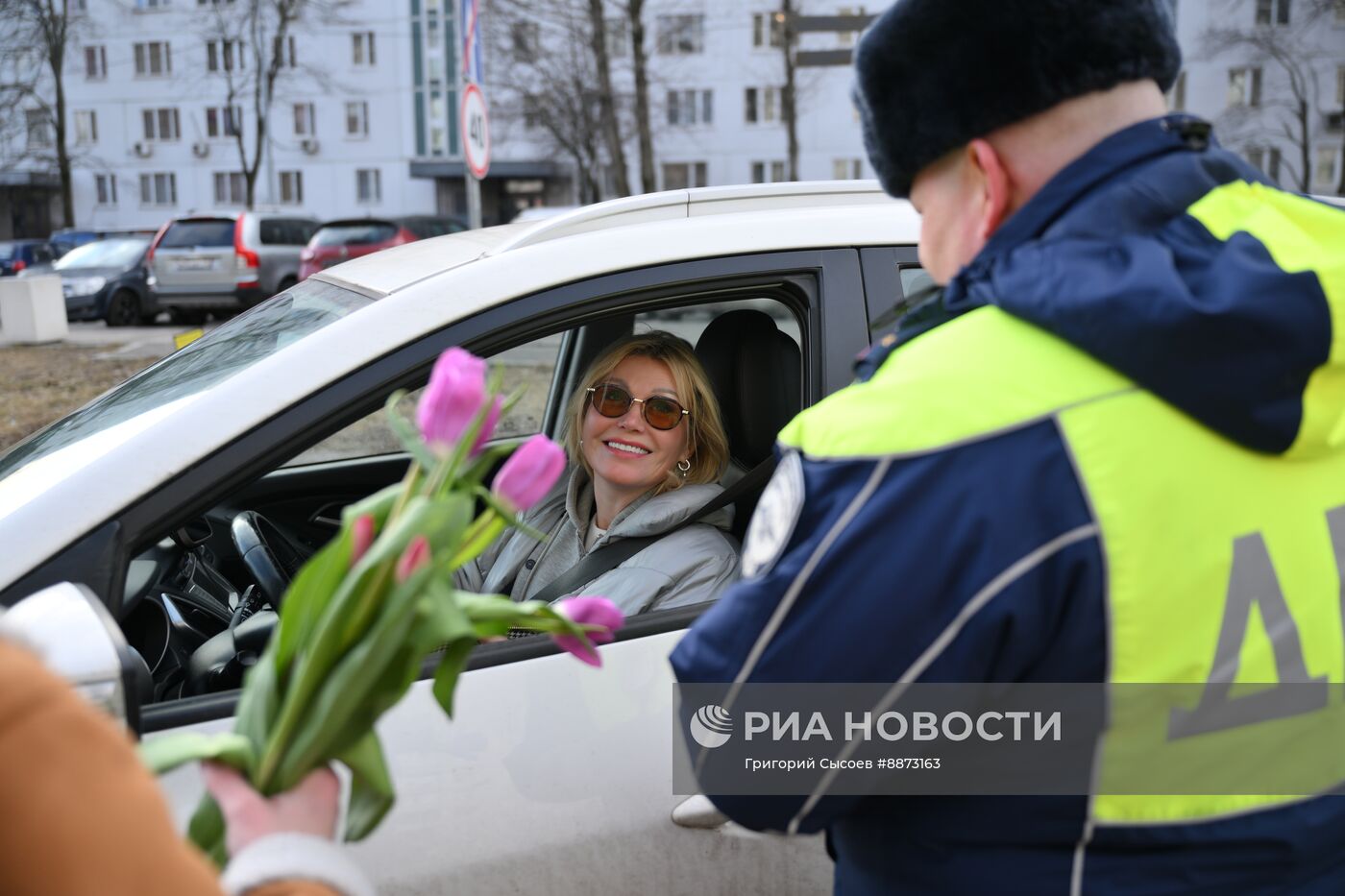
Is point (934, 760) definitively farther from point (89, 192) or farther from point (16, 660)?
point (89, 192)

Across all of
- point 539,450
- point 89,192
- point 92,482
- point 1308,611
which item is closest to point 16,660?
point 539,450

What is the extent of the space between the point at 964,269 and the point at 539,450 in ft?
1.51

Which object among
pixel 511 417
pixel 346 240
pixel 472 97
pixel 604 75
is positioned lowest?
pixel 511 417

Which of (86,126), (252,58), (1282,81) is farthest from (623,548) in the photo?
(86,126)

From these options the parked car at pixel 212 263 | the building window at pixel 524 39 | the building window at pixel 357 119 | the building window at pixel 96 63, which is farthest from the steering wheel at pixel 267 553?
the building window at pixel 96 63

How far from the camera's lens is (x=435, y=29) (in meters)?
48.6

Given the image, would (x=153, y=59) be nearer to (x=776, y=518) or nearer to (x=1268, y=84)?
(x=1268, y=84)

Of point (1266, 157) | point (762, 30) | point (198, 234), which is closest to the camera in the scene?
point (198, 234)

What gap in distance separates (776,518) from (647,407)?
65.2 inches

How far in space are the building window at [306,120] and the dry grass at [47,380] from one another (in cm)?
3770

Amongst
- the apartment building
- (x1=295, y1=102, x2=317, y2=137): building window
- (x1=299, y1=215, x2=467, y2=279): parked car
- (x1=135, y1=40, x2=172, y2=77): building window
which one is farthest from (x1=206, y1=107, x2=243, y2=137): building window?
the apartment building

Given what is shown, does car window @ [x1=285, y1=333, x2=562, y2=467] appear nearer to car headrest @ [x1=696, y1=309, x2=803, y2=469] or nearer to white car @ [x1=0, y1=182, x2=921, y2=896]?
car headrest @ [x1=696, y1=309, x2=803, y2=469]

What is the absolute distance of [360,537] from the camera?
92 centimetres

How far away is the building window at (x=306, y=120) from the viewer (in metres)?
49.4
